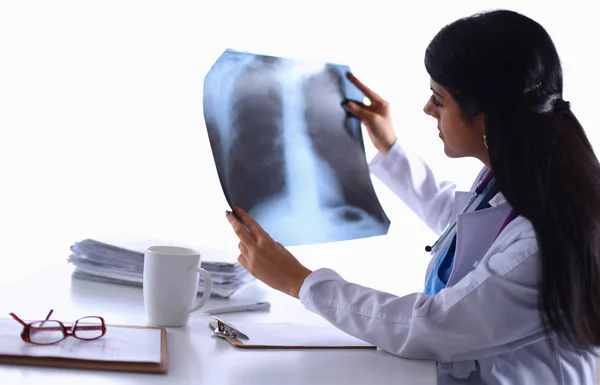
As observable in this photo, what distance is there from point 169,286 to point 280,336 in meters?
0.20

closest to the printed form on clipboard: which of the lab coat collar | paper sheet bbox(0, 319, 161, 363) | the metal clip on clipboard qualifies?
the metal clip on clipboard

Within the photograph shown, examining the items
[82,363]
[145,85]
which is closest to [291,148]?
[82,363]

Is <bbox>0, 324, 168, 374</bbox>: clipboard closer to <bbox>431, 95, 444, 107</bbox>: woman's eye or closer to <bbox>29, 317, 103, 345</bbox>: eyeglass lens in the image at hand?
<bbox>29, 317, 103, 345</bbox>: eyeglass lens

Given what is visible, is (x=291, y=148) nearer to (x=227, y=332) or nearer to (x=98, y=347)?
(x=227, y=332)

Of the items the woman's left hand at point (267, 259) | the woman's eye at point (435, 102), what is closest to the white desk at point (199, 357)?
the woman's left hand at point (267, 259)

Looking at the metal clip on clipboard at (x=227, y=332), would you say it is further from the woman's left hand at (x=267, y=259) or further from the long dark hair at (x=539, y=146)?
the long dark hair at (x=539, y=146)

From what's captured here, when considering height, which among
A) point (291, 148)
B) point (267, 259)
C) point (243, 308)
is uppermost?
point (291, 148)

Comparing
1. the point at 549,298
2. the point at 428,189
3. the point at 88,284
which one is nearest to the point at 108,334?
the point at 88,284

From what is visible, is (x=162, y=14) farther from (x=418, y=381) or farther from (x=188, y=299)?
(x=418, y=381)

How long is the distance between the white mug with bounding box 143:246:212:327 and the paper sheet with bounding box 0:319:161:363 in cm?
10

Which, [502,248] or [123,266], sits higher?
[502,248]

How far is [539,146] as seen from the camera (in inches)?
47.4

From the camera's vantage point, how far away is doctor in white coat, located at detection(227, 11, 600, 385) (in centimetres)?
112

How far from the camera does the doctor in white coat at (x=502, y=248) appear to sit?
44.1 inches
